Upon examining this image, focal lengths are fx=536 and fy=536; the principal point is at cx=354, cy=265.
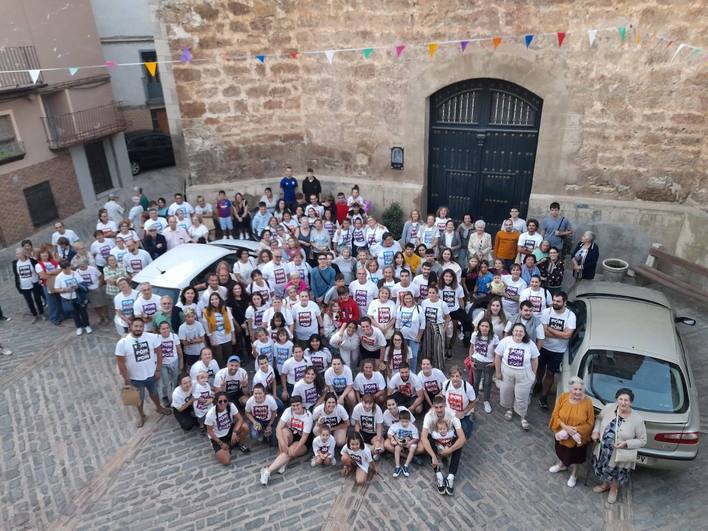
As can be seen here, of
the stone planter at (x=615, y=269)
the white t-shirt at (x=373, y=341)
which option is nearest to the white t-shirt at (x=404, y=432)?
the white t-shirt at (x=373, y=341)

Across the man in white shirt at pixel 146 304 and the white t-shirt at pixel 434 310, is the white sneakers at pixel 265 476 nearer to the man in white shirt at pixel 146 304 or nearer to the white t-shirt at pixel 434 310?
the man in white shirt at pixel 146 304

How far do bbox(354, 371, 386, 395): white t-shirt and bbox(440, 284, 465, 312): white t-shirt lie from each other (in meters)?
1.81

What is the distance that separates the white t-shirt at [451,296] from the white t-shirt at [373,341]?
4.10 feet

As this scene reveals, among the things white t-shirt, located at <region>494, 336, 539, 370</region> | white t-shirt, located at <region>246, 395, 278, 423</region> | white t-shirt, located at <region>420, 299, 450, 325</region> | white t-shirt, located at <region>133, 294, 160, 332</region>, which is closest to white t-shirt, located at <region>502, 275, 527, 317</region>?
white t-shirt, located at <region>420, 299, 450, 325</region>

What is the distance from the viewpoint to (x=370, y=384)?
7.18 metres

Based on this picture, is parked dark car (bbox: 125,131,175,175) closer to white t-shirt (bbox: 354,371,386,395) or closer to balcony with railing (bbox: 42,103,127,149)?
balcony with railing (bbox: 42,103,127,149)

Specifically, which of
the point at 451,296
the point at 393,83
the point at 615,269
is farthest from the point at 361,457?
the point at 393,83

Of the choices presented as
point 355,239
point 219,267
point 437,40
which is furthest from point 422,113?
point 219,267

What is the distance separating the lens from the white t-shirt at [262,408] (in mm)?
6973

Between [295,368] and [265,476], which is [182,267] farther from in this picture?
[265,476]

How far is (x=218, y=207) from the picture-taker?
12.4 metres

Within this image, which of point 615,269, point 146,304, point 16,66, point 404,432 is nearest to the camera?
point 404,432

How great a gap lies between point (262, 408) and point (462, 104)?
8.16 m

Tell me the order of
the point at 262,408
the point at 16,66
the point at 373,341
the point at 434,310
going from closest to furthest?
the point at 262,408, the point at 373,341, the point at 434,310, the point at 16,66
